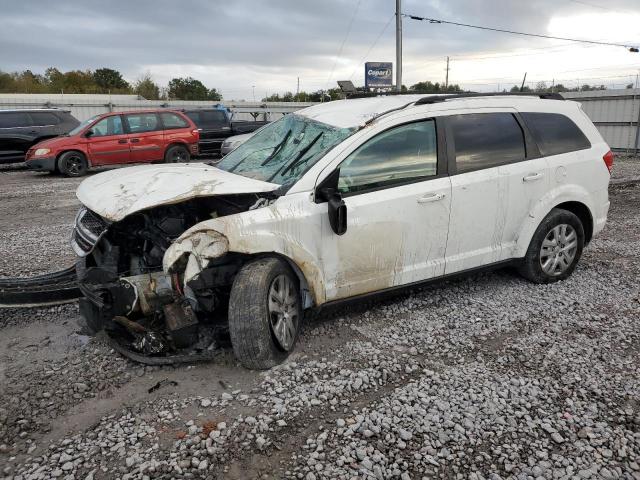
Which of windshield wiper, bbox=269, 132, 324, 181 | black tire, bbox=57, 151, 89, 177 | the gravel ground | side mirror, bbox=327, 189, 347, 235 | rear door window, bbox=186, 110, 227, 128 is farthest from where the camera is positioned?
rear door window, bbox=186, 110, 227, 128

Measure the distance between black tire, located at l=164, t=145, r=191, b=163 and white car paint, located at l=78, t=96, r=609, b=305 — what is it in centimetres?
1063


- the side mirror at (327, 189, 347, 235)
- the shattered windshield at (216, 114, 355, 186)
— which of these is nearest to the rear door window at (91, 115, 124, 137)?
the shattered windshield at (216, 114, 355, 186)

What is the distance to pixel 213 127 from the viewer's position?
17.4 meters

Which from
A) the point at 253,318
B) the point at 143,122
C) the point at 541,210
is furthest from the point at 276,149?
the point at 143,122

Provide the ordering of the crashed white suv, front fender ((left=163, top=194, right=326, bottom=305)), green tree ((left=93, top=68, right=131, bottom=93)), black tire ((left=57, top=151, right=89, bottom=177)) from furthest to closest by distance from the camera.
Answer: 1. green tree ((left=93, top=68, right=131, bottom=93))
2. black tire ((left=57, top=151, right=89, bottom=177))
3. the crashed white suv
4. front fender ((left=163, top=194, right=326, bottom=305))

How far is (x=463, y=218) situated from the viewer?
14.0 feet

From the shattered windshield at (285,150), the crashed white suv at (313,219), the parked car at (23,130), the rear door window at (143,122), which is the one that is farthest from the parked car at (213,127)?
the crashed white suv at (313,219)

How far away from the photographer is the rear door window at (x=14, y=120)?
48.4 ft

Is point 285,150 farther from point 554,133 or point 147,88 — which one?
point 147,88

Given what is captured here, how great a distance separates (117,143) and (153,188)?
1131cm

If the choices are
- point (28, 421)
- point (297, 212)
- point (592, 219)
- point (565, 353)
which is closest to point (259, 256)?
point (297, 212)

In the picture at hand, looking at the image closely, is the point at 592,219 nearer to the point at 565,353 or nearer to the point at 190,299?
the point at 565,353

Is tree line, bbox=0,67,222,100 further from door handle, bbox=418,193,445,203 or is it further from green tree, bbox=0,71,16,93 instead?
door handle, bbox=418,193,445,203

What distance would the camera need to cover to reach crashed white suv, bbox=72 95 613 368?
134 inches
